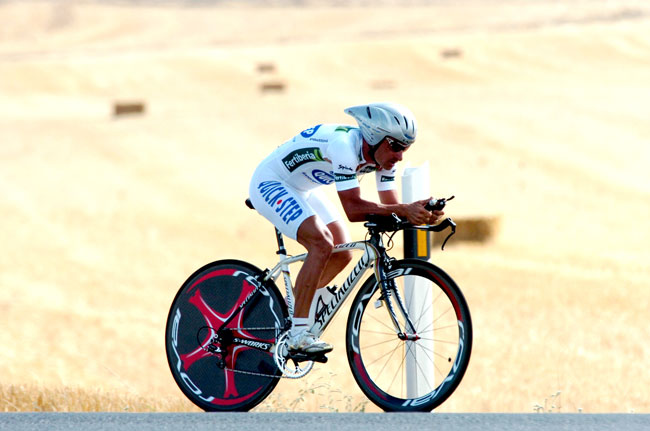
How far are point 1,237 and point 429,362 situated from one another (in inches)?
488

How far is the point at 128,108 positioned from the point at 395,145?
2632cm

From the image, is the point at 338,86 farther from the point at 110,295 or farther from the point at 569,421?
the point at 569,421

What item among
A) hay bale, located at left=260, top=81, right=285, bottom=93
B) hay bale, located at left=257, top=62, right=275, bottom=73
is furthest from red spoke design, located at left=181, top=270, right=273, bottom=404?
hay bale, located at left=257, top=62, right=275, bottom=73

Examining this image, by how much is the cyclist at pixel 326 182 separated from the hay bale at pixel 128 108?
25551 millimetres

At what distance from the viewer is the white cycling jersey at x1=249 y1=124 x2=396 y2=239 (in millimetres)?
4746

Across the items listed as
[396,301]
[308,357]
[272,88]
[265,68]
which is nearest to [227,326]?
[308,357]

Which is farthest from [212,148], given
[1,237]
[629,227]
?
[629,227]

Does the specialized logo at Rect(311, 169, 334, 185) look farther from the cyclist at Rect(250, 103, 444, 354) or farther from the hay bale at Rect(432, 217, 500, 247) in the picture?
the hay bale at Rect(432, 217, 500, 247)

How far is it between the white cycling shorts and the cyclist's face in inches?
18.6

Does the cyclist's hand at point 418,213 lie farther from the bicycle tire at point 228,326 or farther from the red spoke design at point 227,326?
the red spoke design at point 227,326

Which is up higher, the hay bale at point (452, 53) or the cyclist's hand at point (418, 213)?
the cyclist's hand at point (418, 213)

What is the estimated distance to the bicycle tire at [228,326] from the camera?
5.22 m

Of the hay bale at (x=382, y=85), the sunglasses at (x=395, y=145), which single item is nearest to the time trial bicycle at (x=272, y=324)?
the sunglasses at (x=395, y=145)

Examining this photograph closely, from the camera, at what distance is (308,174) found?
5172 millimetres
